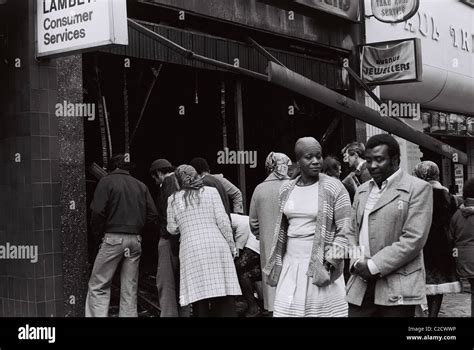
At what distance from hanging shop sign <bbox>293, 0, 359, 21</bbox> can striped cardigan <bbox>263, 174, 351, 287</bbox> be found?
6.89m

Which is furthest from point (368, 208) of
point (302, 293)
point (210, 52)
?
point (210, 52)

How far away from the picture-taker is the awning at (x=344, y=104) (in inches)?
348

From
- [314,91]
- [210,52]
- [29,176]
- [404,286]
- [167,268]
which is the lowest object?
[167,268]

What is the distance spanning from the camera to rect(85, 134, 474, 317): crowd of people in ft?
14.4

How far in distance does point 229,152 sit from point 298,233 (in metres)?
5.91

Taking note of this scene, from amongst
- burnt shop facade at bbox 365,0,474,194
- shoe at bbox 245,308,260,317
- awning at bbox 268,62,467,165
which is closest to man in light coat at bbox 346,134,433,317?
shoe at bbox 245,308,260,317

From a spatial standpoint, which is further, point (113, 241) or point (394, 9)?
point (394, 9)

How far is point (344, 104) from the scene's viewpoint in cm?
1004

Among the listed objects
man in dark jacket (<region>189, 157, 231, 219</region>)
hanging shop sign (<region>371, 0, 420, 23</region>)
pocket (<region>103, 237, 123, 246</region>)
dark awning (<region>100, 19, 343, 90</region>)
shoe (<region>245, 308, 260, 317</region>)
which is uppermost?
hanging shop sign (<region>371, 0, 420, 23</region>)

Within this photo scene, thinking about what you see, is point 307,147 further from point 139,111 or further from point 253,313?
point 139,111

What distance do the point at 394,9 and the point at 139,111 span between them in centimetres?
543

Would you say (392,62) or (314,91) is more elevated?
(392,62)

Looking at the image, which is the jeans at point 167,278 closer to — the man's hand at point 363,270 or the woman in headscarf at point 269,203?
the woman in headscarf at point 269,203

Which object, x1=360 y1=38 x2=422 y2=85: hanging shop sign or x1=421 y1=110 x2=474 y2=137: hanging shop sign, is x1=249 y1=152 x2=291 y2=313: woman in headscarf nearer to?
x1=360 y1=38 x2=422 y2=85: hanging shop sign
